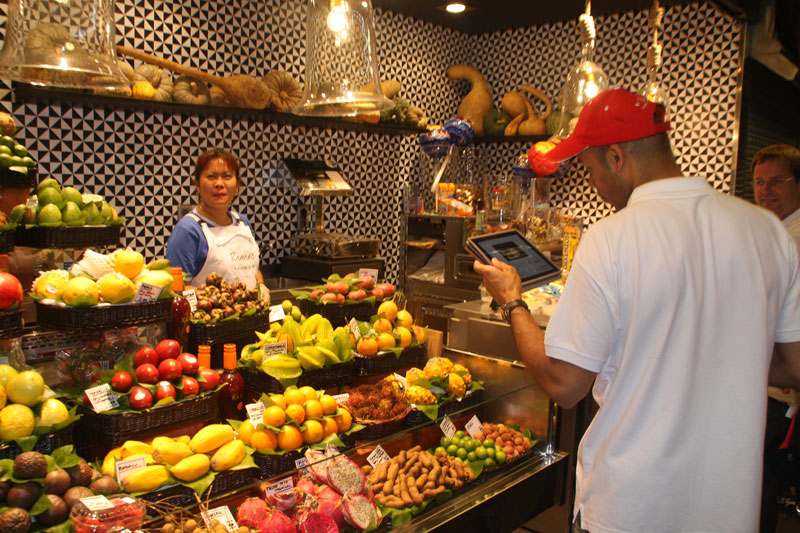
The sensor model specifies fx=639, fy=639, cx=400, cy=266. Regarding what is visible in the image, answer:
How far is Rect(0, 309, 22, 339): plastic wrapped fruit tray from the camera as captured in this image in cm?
196

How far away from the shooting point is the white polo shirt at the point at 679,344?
5.39 ft

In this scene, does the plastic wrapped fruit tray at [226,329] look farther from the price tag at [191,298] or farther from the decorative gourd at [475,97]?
the decorative gourd at [475,97]

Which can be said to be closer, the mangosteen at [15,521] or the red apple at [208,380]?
the mangosteen at [15,521]

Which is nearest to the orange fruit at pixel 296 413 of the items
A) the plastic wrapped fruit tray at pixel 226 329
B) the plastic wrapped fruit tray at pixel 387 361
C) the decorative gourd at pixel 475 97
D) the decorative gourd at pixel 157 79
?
the plastic wrapped fruit tray at pixel 387 361

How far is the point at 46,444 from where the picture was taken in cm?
186

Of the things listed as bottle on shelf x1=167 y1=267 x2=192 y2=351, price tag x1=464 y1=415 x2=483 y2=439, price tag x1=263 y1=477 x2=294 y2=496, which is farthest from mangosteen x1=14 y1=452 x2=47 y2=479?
price tag x1=464 y1=415 x2=483 y2=439

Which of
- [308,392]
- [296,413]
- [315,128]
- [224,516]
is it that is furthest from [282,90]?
[224,516]

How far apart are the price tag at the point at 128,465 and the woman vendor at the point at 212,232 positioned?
214cm

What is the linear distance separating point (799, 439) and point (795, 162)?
1614 millimetres

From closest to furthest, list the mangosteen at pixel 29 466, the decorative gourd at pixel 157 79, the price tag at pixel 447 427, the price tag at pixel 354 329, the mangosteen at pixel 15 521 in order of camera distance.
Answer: the mangosteen at pixel 15 521
the mangosteen at pixel 29 466
the price tag at pixel 447 427
the price tag at pixel 354 329
the decorative gourd at pixel 157 79

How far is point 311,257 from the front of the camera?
5.68 m

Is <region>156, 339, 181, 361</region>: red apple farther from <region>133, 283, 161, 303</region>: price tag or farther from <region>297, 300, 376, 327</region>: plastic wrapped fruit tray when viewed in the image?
<region>297, 300, 376, 327</region>: plastic wrapped fruit tray

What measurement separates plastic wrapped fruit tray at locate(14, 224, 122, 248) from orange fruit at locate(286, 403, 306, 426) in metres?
1.16

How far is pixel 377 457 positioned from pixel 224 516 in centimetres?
64
